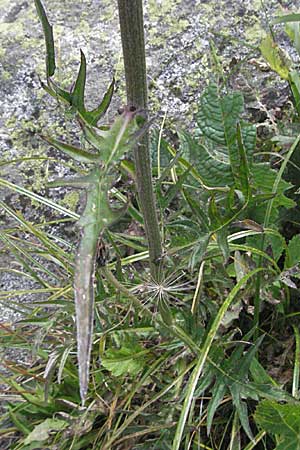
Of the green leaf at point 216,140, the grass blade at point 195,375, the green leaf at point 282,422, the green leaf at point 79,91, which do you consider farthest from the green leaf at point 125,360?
the green leaf at point 79,91

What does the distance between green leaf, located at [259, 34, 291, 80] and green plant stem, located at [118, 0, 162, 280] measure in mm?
530

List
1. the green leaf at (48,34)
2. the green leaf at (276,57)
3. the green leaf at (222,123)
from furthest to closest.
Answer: the green leaf at (276,57) → the green leaf at (222,123) → the green leaf at (48,34)

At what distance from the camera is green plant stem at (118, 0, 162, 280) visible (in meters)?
0.53

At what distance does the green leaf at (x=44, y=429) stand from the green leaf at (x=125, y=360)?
12 cm

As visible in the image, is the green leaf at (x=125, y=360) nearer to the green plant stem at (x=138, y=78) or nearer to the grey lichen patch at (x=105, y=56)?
the green plant stem at (x=138, y=78)

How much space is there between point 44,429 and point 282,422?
360 millimetres

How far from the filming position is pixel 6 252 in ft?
4.00

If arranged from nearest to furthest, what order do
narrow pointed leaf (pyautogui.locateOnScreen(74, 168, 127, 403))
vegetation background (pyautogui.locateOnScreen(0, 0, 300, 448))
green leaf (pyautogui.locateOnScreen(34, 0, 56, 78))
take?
narrow pointed leaf (pyautogui.locateOnScreen(74, 168, 127, 403)), green leaf (pyautogui.locateOnScreen(34, 0, 56, 78)), vegetation background (pyautogui.locateOnScreen(0, 0, 300, 448))

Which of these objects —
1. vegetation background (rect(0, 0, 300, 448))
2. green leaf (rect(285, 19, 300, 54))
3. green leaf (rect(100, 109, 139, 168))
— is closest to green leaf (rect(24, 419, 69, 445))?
vegetation background (rect(0, 0, 300, 448))

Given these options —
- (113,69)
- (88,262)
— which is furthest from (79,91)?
(113,69)

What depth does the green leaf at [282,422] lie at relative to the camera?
80 cm

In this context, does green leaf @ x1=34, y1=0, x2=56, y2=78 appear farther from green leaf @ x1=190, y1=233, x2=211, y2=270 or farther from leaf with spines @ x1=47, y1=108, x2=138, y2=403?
green leaf @ x1=190, y1=233, x2=211, y2=270

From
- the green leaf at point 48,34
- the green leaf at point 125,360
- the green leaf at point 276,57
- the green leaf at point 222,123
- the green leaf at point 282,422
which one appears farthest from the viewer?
the green leaf at point 276,57

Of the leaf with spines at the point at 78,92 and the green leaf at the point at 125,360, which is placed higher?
the leaf with spines at the point at 78,92
